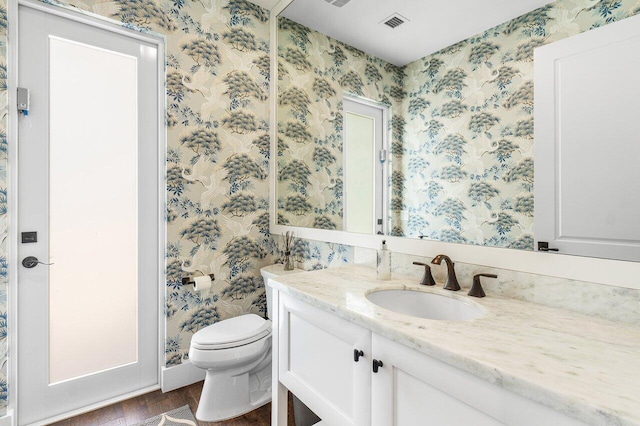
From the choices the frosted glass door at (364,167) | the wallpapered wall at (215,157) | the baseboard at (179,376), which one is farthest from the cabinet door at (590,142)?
the baseboard at (179,376)

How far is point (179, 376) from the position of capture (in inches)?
79.5

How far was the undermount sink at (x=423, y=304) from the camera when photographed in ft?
3.67

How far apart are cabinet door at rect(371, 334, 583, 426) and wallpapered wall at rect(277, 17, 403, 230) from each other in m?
1.06

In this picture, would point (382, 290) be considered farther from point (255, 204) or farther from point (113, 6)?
point (113, 6)

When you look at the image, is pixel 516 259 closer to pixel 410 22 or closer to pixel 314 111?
pixel 410 22

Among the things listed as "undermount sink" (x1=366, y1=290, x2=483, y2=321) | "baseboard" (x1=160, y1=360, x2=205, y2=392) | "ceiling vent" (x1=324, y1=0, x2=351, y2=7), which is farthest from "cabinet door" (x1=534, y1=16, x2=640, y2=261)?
"baseboard" (x1=160, y1=360, x2=205, y2=392)

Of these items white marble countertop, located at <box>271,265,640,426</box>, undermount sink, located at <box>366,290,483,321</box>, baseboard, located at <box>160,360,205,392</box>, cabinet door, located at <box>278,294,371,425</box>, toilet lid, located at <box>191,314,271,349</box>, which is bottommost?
baseboard, located at <box>160,360,205,392</box>

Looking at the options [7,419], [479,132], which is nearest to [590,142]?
[479,132]

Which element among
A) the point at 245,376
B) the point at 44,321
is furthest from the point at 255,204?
the point at 44,321

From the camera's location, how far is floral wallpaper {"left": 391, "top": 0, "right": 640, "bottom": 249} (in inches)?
40.4

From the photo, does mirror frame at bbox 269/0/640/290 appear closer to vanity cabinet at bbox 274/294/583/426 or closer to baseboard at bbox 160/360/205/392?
vanity cabinet at bbox 274/294/583/426

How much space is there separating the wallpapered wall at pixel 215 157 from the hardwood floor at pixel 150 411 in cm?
21

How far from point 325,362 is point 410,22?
148cm

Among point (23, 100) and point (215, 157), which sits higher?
point (23, 100)
